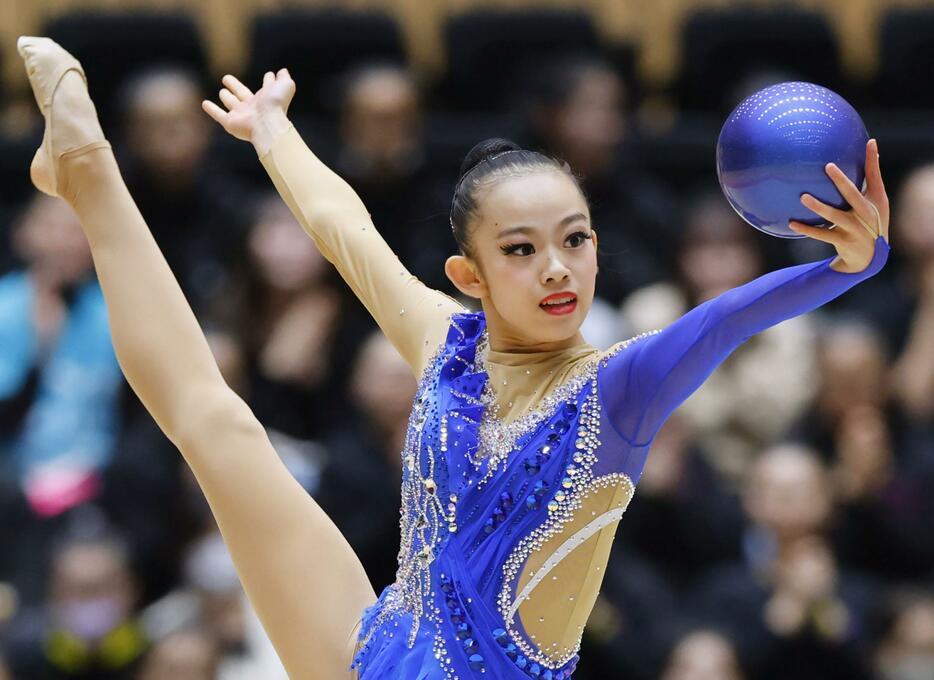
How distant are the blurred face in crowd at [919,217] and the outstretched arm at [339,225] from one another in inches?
117

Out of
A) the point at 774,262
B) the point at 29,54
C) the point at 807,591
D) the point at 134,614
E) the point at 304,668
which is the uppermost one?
the point at 774,262

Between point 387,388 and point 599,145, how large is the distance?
4.70 ft

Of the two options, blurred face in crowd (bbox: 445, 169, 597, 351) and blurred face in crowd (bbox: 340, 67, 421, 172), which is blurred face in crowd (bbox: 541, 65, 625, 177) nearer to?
blurred face in crowd (bbox: 340, 67, 421, 172)

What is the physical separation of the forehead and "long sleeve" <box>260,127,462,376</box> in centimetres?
37

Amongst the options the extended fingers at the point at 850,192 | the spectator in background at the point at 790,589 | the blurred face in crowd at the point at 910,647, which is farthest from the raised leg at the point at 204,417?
the blurred face in crowd at the point at 910,647

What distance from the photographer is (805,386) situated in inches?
239

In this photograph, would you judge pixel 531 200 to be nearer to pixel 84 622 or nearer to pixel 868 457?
pixel 84 622

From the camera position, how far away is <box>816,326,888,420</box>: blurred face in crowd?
589 cm

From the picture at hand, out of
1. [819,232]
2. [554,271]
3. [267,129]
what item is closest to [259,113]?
[267,129]

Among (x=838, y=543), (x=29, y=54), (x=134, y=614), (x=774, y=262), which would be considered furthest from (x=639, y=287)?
(x=29, y=54)

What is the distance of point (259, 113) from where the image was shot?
12.2ft

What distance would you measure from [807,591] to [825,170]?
2.77m

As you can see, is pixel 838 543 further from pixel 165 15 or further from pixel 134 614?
pixel 165 15

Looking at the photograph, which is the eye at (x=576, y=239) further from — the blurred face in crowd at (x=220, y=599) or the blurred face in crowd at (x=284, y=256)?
the blurred face in crowd at (x=284, y=256)
